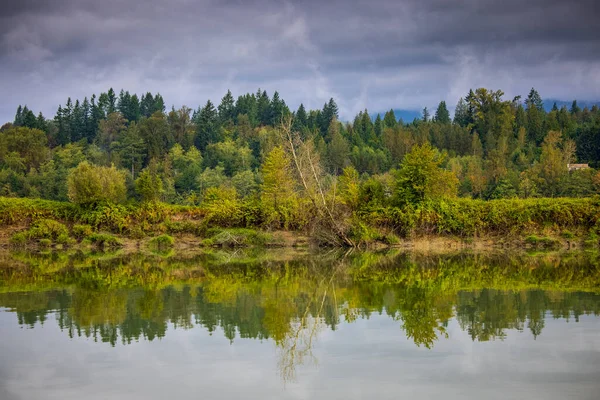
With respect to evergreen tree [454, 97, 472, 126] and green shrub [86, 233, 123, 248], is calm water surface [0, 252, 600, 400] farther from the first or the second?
Result: evergreen tree [454, 97, 472, 126]

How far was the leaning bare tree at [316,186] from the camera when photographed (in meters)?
29.3

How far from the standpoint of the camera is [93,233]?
31141 mm

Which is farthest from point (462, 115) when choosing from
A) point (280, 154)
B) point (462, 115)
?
point (280, 154)

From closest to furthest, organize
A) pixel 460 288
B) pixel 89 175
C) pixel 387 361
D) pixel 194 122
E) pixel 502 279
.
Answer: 1. pixel 387 361
2. pixel 460 288
3. pixel 502 279
4. pixel 89 175
5. pixel 194 122

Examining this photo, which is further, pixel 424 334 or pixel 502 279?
pixel 502 279

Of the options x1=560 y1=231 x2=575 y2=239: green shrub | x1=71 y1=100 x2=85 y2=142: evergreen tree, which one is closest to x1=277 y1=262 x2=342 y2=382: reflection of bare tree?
x1=560 y1=231 x2=575 y2=239: green shrub

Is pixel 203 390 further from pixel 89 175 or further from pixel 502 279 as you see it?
pixel 89 175

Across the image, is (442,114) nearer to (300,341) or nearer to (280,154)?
(280,154)

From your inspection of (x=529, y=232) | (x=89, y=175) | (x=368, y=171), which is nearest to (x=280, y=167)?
(x=89, y=175)

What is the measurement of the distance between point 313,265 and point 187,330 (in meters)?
11.1

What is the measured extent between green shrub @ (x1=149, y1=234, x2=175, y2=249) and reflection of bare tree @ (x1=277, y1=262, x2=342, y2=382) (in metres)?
16.3

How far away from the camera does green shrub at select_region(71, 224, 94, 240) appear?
31.2m

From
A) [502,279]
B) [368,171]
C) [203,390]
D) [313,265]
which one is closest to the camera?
[203,390]

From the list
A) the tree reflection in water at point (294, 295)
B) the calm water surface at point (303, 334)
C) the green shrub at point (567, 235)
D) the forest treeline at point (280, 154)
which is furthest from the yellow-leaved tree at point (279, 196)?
the green shrub at point (567, 235)
